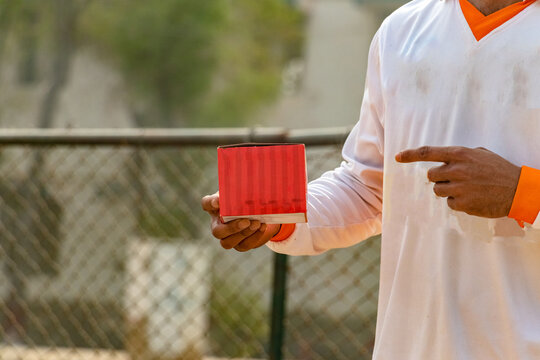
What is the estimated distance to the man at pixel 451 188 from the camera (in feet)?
3.11

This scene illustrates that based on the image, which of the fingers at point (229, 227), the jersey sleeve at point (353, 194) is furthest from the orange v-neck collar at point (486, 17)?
the fingers at point (229, 227)

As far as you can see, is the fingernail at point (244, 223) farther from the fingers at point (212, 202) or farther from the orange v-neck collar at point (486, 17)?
the orange v-neck collar at point (486, 17)

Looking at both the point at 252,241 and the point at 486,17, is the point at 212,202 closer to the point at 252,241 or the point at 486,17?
the point at 252,241

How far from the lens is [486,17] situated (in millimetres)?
1021

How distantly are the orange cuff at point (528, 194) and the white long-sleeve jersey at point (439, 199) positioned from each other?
0.16 feet

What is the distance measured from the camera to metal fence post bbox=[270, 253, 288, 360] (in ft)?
6.34

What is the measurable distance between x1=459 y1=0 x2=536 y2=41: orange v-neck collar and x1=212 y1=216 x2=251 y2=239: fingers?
38 cm

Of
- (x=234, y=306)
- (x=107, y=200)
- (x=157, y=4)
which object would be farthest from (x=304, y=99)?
(x=234, y=306)

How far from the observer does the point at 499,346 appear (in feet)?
3.26

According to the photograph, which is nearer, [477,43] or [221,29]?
[477,43]

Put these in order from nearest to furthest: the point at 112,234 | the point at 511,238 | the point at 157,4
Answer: the point at 511,238, the point at 112,234, the point at 157,4

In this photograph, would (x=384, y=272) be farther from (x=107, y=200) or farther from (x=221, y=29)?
(x=221, y=29)

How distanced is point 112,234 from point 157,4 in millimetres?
4971

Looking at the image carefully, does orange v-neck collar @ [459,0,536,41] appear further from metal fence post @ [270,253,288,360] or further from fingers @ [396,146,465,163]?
metal fence post @ [270,253,288,360]
